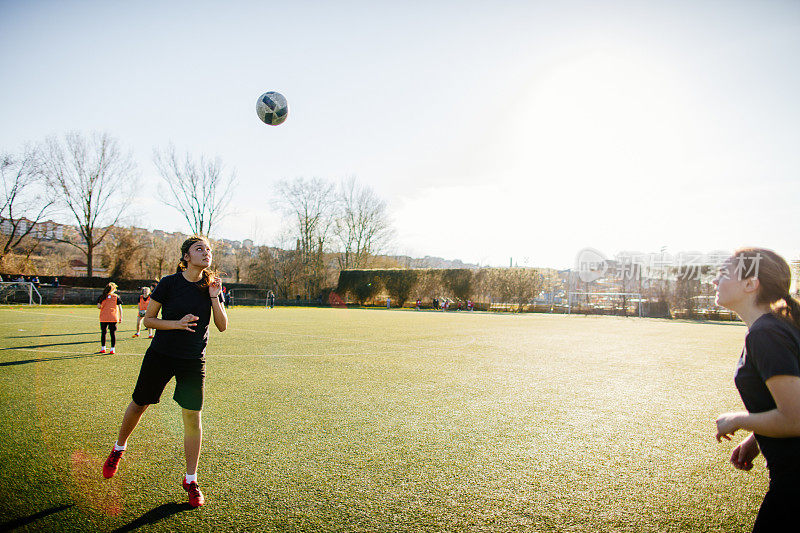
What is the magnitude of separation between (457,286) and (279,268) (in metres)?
25.2

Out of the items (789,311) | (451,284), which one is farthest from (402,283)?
(789,311)

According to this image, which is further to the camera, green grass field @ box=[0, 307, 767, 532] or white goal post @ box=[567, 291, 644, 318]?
white goal post @ box=[567, 291, 644, 318]

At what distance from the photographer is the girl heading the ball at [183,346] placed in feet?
11.5

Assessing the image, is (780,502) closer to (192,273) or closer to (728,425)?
(728,425)

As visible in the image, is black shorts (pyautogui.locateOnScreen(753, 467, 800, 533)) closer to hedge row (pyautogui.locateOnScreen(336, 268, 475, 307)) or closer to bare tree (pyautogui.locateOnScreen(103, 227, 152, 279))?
hedge row (pyautogui.locateOnScreen(336, 268, 475, 307))

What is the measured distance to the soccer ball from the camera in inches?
367

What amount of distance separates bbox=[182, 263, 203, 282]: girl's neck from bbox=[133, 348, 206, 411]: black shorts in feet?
2.33

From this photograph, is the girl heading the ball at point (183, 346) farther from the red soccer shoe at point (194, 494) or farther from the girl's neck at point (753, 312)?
the girl's neck at point (753, 312)

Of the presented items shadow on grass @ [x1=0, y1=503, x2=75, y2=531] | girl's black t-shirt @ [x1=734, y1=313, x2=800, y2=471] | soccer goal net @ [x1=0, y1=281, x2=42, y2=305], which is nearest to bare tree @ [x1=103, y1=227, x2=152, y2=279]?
soccer goal net @ [x1=0, y1=281, x2=42, y2=305]

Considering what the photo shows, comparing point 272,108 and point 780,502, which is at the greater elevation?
point 272,108

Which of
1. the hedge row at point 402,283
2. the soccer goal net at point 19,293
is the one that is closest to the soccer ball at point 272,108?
the soccer goal net at point 19,293

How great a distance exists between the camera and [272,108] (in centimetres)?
934

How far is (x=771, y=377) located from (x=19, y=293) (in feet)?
141

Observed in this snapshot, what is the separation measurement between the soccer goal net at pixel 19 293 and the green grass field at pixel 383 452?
30172 mm
